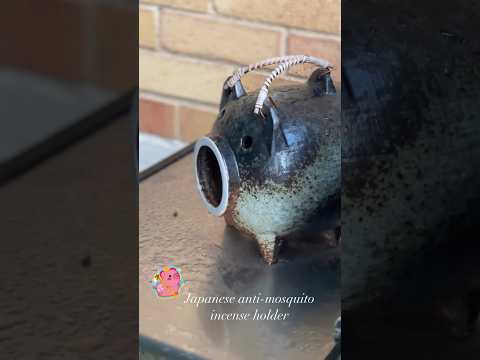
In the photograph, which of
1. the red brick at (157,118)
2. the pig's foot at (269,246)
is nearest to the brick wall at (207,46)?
the red brick at (157,118)

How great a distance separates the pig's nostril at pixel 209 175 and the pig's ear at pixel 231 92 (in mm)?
44

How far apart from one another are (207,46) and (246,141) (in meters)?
0.13

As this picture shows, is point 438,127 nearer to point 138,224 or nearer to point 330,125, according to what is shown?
point 330,125

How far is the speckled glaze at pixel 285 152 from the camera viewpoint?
0.58m

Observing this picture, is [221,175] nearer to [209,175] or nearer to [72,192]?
[209,175]

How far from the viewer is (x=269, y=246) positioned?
62 cm

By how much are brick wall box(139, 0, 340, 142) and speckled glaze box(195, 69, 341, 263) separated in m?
0.02

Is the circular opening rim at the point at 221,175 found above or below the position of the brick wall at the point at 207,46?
below

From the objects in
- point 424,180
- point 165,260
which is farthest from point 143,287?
point 424,180

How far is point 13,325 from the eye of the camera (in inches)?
25.0

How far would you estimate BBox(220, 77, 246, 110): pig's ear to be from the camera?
0.61 m

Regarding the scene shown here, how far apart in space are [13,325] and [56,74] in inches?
10.2

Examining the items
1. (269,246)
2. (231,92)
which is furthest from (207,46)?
(269,246)

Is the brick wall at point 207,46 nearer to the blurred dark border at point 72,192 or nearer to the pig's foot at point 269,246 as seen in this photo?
the blurred dark border at point 72,192
